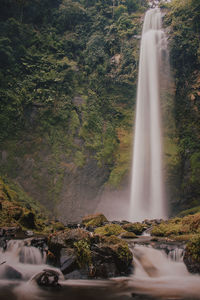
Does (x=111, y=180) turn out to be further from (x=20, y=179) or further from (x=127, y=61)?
(x=127, y=61)

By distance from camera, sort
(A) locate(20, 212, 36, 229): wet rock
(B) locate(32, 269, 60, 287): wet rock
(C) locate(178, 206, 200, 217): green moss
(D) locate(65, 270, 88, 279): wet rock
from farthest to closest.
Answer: (C) locate(178, 206, 200, 217): green moss
(A) locate(20, 212, 36, 229): wet rock
(D) locate(65, 270, 88, 279): wet rock
(B) locate(32, 269, 60, 287): wet rock

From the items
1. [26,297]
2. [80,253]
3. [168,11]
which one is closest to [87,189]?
[80,253]

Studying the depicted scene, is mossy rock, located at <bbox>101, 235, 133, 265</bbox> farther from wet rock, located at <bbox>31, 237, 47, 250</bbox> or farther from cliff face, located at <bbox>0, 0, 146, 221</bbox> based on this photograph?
cliff face, located at <bbox>0, 0, 146, 221</bbox>

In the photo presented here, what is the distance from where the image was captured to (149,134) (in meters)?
26.3

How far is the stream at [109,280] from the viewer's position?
19.1ft

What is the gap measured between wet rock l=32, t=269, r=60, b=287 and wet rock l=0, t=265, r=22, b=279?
620mm

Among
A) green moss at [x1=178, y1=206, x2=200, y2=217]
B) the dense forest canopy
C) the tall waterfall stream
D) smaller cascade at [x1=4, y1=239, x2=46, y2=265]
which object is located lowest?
the tall waterfall stream

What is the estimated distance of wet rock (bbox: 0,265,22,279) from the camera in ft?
22.9

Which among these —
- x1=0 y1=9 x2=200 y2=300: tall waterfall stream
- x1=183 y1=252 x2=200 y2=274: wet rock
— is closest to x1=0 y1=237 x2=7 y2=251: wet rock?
x1=0 y1=9 x2=200 y2=300: tall waterfall stream

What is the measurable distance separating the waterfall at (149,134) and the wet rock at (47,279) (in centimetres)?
1538

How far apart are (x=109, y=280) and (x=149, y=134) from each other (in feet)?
67.8

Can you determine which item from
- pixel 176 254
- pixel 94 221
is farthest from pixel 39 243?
pixel 94 221

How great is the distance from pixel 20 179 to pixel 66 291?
1698 centimetres

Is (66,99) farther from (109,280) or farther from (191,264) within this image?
(109,280)
